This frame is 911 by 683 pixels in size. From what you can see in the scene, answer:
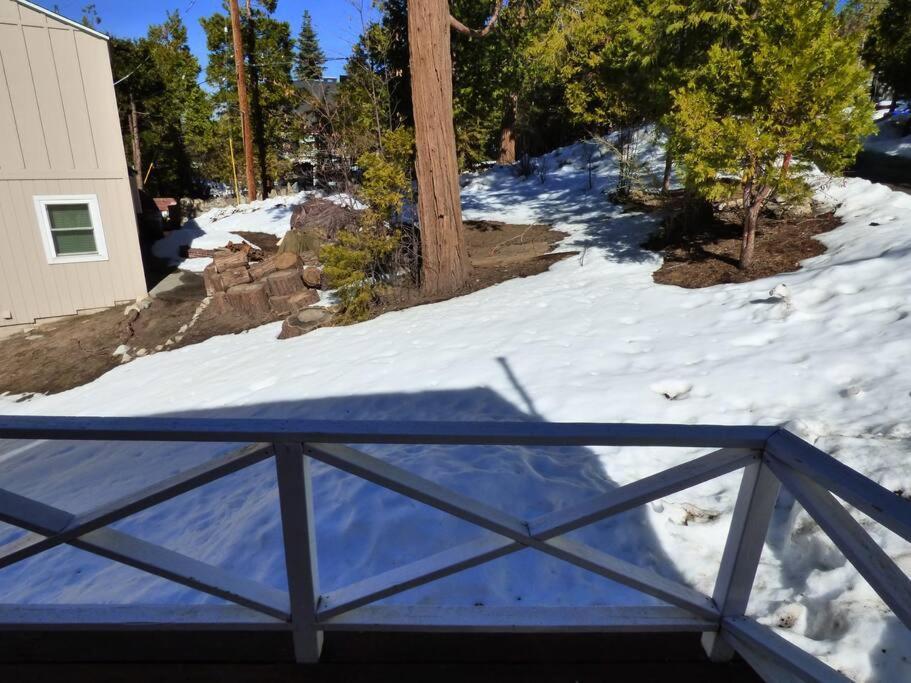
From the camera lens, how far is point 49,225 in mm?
10609

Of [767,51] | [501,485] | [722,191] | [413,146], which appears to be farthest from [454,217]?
[501,485]

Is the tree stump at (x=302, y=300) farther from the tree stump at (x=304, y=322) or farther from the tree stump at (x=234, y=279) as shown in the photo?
the tree stump at (x=234, y=279)

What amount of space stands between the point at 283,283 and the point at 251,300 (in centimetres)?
68

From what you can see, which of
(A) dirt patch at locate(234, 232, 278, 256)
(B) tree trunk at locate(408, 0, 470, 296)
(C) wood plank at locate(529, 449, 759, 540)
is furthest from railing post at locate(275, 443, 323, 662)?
(A) dirt patch at locate(234, 232, 278, 256)

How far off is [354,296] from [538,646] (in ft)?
24.3

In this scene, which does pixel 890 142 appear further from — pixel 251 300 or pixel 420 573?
pixel 420 573

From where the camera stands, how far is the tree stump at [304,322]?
848 cm

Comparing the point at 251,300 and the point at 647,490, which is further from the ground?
the point at 647,490

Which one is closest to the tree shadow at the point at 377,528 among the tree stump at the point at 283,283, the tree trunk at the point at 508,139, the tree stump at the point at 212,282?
the tree stump at the point at 283,283

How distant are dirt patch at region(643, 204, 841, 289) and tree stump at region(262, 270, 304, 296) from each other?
6.67 m

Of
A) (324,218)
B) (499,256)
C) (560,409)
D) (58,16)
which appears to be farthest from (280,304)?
(560,409)

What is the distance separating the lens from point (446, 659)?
1806 mm

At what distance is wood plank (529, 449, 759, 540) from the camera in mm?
1499

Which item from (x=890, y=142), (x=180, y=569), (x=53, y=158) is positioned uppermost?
(x=890, y=142)
